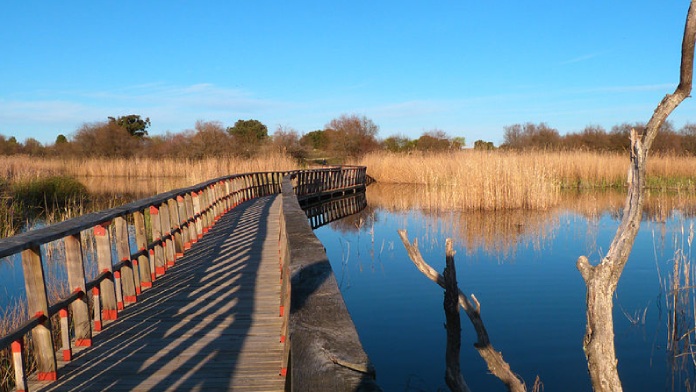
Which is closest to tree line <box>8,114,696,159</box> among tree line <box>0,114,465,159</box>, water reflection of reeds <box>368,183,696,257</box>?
tree line <box>0,114,465,159</box>

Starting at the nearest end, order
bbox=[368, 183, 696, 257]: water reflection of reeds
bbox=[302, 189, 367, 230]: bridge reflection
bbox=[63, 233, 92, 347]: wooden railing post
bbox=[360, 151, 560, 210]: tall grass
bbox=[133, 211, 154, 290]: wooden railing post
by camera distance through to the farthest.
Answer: bbox=[63, 233, 92, 347]: wooden railing post < bbox=[133, 211, 154, 290]: wooden railing post < bbox=[368, 183, 696, 257]: water reflection of reeds < bbox=[360, 151, 560, 210]: tall grass < bbox=[302, 189, 367, 230]: bridge reflection

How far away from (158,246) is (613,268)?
5029 mm

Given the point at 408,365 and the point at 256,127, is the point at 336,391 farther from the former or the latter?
the point at 256,127

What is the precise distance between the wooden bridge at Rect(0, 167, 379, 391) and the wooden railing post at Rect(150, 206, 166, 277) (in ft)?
0.06

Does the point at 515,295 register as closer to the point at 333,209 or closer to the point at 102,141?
the point at 333,209

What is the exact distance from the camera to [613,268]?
163 inches

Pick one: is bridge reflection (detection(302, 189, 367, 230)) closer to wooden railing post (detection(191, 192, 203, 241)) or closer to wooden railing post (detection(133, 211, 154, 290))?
wooden railing post (detection(191, 192, 203, 241))

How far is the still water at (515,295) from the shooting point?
685 centimetres

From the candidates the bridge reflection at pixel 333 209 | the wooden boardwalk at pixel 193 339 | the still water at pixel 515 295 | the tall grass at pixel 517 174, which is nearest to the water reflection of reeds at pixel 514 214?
the still water at pixel 515 295

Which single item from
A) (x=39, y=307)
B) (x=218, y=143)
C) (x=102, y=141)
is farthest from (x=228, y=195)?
(x=102, y=141)

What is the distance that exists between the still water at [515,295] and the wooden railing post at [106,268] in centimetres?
306

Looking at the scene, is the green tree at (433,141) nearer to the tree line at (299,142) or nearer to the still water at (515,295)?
the tree line at (299,142)

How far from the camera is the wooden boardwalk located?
140 inches

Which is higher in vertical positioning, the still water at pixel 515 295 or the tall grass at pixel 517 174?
the tall grass at pixel 517 174
